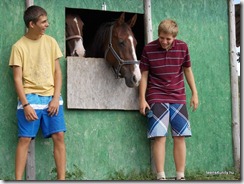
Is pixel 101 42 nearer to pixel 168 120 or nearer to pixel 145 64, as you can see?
pixel 145 64

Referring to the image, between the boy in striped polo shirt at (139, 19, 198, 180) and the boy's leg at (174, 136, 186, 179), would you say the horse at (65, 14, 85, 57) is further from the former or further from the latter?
the boy's leg at (174, 136, 186, 179)

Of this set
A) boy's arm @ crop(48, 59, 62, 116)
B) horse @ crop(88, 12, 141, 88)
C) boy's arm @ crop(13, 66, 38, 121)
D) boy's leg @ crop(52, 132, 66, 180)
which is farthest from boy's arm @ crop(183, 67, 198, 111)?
boy's arm @ crop(13, 66, 38, 121)

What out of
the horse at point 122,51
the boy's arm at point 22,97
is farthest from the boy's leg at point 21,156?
the horse at point 122,51

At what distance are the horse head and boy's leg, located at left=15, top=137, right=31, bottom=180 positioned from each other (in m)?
1.34

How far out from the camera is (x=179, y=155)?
7152 millimetres

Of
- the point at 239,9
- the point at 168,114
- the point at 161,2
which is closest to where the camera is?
the point at 168,114

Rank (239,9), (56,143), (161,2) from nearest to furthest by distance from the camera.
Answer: (56,143) < (161,2) < (239,9)

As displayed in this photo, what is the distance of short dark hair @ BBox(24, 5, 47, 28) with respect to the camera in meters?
6.70

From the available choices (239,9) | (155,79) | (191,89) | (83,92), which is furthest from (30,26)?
(239,9)

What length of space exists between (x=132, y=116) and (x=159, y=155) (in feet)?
2.47

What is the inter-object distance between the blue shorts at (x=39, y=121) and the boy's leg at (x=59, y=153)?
68 mm

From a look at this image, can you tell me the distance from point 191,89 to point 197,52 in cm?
84

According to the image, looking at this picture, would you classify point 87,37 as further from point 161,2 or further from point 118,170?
point 118,170

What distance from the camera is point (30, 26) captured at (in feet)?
22.2
